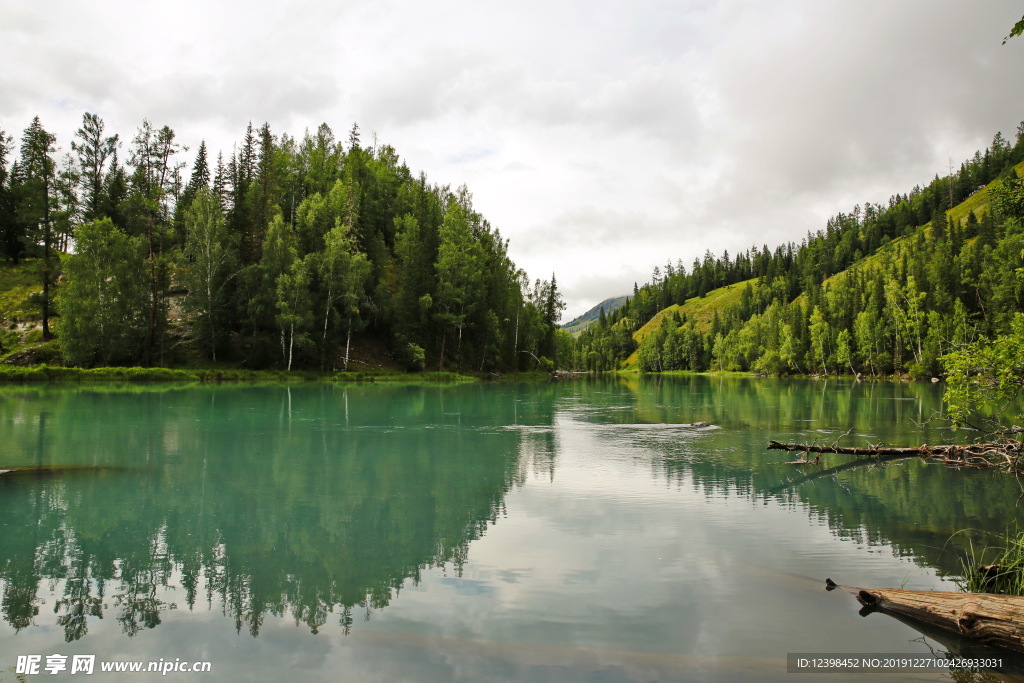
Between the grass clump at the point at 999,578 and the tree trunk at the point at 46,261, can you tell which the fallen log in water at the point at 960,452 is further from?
the tree trunk at the point at 46,261

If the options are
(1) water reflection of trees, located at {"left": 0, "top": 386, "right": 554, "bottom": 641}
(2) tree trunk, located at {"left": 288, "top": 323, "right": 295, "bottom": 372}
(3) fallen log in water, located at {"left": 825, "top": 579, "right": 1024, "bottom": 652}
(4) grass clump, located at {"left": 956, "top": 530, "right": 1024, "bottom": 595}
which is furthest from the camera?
(2) tree trunk, located at {"left": 288, "top": 323, "right": 295, "bottom": 372}

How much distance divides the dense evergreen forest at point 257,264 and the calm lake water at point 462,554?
4283 cm

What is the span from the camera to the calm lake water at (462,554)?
303 inches

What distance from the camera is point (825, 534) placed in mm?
12719

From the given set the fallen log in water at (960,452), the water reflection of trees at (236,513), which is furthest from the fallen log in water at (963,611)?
the fallen log in water at (960,452)

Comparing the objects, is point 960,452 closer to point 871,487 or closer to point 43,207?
point 871,487

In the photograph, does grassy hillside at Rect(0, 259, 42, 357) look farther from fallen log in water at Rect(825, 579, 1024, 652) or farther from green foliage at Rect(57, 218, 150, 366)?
fallen log in water at Rect(825, 579, 1024, 652)

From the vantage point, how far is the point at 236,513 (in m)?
13.9

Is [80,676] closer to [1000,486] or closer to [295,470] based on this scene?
[295,470]

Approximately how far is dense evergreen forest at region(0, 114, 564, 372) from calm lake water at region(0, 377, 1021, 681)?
4283 cm

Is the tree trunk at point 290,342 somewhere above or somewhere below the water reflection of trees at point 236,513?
above

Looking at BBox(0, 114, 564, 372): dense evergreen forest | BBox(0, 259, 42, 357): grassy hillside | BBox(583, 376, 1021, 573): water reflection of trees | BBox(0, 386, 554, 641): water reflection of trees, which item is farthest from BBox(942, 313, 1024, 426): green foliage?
BBox(0, 259, 42, 357): grassy hillside

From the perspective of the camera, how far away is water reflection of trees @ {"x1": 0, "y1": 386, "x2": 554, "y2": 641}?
9.26 m

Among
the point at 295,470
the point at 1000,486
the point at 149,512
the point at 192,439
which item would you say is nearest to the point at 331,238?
the point at 192,439
